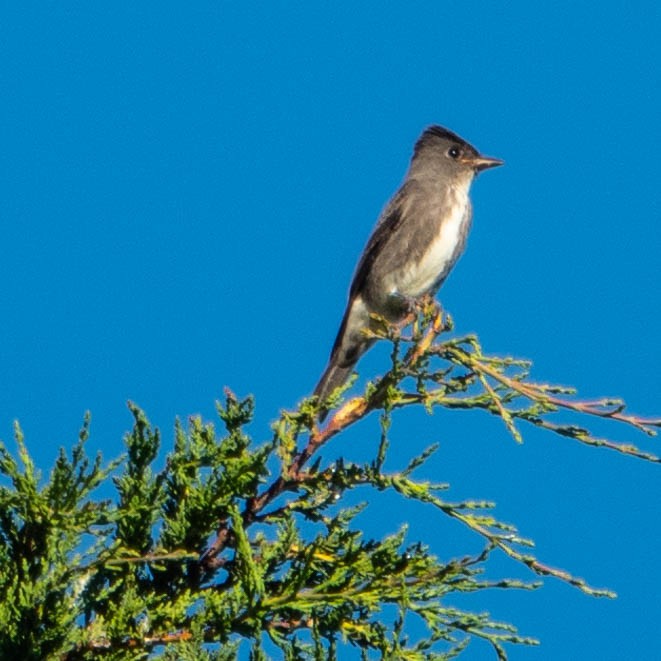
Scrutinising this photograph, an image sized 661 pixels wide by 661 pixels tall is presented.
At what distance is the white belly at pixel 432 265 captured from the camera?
270 inches

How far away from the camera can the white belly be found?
685cm

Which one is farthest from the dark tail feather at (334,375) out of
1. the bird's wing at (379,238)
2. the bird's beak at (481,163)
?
the bird's beak at (481,163)

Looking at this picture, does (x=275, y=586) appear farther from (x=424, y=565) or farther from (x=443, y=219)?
(x=443, y=219)

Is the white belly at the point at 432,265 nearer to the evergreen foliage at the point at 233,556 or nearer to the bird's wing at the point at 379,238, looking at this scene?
the bird's wing at the point at 379,238

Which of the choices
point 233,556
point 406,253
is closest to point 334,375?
point 406,253

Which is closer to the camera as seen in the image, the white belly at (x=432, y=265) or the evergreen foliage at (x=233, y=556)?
the evergreen foliage at (x=233, y=556)

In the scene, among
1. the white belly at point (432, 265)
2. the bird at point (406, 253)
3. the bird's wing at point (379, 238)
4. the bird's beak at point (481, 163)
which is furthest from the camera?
the bird's beak at point (481, 163)

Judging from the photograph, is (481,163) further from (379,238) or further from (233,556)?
(233,556)

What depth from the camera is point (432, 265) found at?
22.5 feet

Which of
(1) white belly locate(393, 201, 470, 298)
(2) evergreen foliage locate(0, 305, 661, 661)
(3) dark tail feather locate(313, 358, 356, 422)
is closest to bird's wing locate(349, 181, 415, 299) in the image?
(1) white belly locate(393, 201, 470, 298)

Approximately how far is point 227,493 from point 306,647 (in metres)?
0.45

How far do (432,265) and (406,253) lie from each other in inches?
6.8

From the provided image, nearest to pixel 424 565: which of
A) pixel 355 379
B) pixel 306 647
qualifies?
pixel 306 647

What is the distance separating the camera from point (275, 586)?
3168 mm
